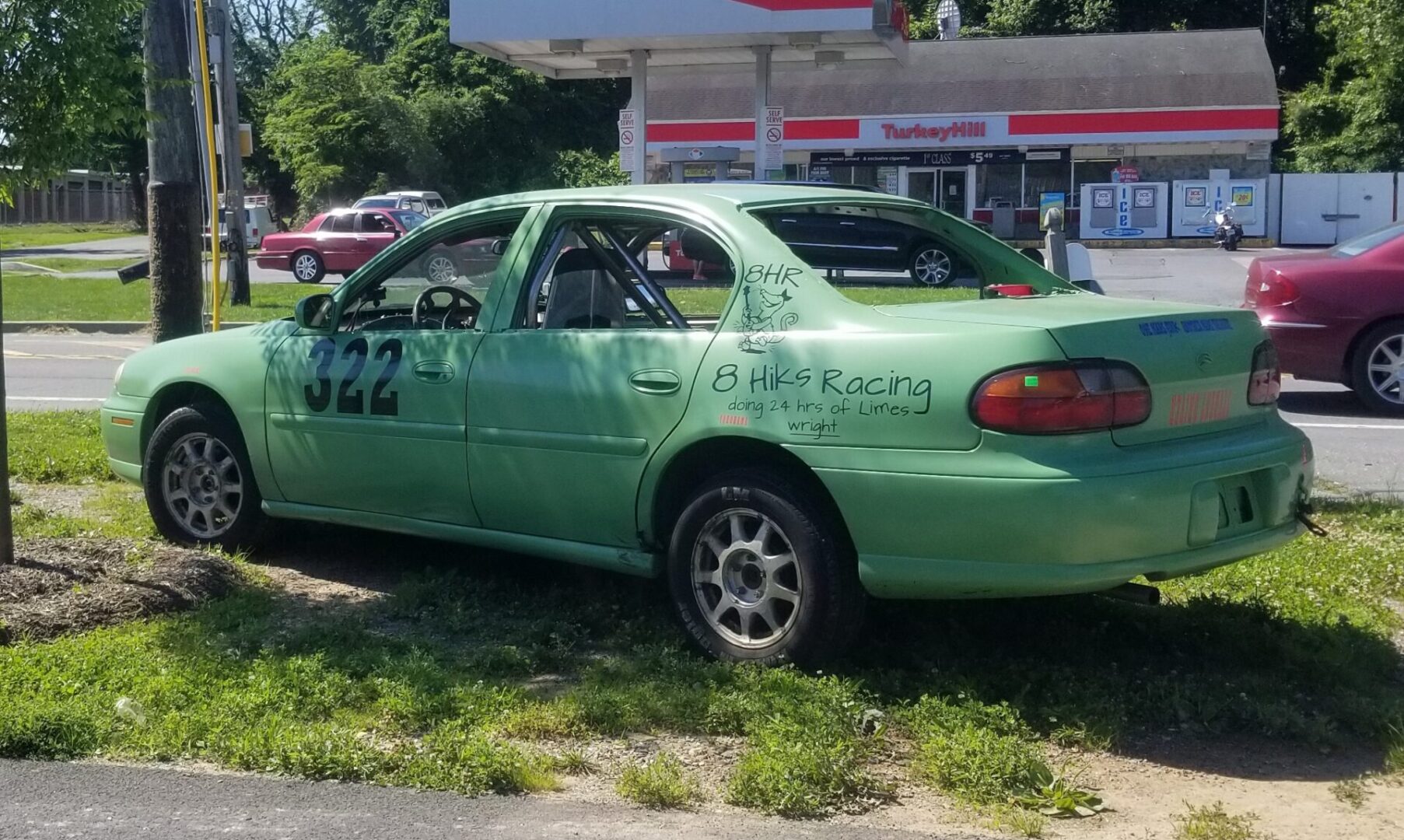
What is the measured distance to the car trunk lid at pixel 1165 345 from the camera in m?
4.51

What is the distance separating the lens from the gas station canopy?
21453 millimetres

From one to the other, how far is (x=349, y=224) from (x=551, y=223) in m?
24.9

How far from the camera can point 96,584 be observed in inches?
230

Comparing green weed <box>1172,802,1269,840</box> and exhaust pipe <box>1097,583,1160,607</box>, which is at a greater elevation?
exhaust pipe <box>1097,583,1160,607</box>

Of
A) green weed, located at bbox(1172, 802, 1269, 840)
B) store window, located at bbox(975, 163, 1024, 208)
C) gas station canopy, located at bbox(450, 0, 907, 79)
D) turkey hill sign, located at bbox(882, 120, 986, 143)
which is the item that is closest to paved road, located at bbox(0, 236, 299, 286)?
gas station canopy, located at bbox(450, 0, 907, 79)

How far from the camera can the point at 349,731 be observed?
14.5ft

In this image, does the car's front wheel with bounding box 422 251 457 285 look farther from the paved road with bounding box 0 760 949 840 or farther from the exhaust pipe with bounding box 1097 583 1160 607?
the exhaust pipe with bounding box 1097 583 1160 607

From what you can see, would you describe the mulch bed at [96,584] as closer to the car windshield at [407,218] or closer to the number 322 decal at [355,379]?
the number 322 decal at [355,379]

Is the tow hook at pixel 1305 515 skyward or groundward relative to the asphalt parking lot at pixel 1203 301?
skyward

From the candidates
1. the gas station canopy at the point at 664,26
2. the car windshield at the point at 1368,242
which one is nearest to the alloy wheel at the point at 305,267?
the gas station canopy at the point at 664,26

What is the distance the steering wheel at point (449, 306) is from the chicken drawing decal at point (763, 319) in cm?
170


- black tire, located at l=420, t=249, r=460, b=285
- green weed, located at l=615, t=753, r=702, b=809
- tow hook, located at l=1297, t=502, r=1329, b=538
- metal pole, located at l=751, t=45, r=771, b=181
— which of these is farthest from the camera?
metal pole, located at l=751, t=45, r=771, b=181

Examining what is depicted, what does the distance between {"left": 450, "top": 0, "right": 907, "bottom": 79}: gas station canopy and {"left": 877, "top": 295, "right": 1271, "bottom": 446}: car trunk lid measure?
17190 mm

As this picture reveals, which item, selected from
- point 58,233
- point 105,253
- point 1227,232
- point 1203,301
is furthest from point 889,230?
point 58,233
